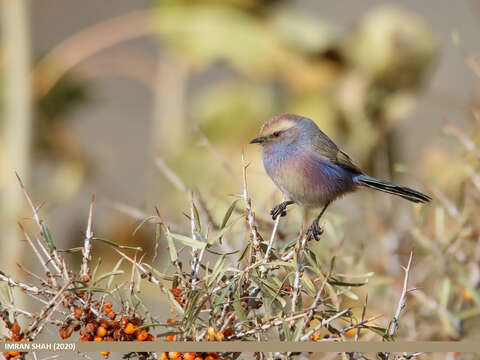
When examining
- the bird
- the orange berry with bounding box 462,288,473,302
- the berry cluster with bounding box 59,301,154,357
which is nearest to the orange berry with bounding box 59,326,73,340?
the berry cluster with bounding box 59,301,154,357

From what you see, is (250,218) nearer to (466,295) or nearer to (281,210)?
(281,210)

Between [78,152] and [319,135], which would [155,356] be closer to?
[319,135]

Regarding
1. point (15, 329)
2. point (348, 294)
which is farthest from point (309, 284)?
point (15, 329)

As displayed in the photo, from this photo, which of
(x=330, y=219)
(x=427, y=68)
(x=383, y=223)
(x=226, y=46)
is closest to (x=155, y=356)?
(x=330, y=219)

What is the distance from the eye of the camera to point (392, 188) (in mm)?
289

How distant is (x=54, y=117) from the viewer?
1306 mm

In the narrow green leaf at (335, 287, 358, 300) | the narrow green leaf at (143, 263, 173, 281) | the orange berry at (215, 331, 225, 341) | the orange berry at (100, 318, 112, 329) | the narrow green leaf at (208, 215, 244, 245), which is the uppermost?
the narrow green leaf at (208, 215, 244, 245)

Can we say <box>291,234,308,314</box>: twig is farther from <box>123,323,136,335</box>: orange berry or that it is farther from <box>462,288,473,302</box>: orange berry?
<box>462,288,473,302</box>: orange berry

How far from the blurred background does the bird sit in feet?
0.25

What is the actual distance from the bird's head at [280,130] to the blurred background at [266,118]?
0.33 feet

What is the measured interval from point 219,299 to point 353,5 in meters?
1.55

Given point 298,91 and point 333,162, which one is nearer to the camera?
point 333,162

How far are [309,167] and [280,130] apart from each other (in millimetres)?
37

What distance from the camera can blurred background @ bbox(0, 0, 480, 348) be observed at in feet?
1.44
